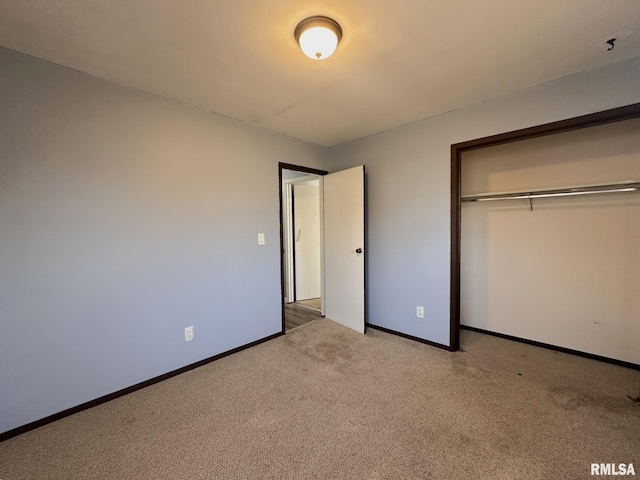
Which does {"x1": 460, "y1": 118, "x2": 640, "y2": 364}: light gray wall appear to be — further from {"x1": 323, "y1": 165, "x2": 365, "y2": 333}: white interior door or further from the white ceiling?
{"x1": 323, "y1": 165, "x2": 365, "y2": 333}: white interior door

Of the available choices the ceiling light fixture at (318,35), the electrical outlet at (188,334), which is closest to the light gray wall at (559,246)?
the ceiling light fixture at (318,35)

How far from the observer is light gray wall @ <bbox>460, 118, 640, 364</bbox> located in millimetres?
2355

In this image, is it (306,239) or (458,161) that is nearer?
(458,161)

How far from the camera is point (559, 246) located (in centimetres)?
266

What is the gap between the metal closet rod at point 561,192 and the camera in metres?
2.27

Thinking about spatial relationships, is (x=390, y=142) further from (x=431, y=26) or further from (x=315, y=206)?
(x=315, y=206)

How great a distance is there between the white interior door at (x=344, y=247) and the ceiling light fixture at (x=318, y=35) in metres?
1.66

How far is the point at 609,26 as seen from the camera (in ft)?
4.99

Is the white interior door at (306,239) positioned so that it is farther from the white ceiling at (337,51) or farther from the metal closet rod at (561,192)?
the metal closet rod at (561,192)

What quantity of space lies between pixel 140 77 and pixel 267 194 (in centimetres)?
144

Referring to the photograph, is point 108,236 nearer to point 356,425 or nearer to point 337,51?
point 337,51

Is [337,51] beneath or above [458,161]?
above

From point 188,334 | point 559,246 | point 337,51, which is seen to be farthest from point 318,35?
point 559,246

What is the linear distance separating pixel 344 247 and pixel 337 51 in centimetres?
213
